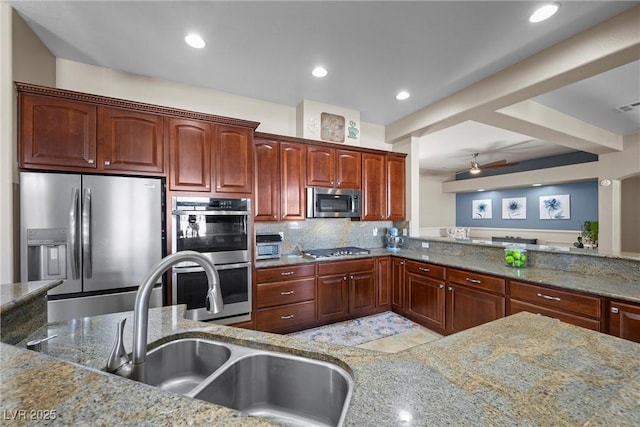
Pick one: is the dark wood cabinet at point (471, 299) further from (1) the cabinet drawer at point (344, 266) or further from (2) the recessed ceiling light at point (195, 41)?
(2) the recessed ceiling light at point (195, 41)

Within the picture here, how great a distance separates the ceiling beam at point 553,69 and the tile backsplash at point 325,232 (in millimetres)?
1839

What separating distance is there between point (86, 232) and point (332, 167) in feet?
8.81

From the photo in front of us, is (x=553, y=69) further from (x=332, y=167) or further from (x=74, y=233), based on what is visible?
(x=74, y=233)

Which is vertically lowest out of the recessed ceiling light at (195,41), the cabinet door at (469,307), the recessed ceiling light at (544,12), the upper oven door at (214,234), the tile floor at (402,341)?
the tile floor at (402,341)

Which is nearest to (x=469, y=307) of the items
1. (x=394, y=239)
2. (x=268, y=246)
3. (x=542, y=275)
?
(x=542, y=275)

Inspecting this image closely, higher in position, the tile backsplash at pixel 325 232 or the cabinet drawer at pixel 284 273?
the tile backsplash at pixel 325 232

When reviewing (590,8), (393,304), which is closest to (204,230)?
(393,304)

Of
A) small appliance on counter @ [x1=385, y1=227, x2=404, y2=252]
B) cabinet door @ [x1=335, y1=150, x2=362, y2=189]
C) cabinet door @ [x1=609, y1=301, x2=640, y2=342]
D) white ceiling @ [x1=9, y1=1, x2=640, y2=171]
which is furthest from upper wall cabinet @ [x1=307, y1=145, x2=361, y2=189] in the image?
cabinet door @ [x1=609, y1=301, x2=640, y2=342]

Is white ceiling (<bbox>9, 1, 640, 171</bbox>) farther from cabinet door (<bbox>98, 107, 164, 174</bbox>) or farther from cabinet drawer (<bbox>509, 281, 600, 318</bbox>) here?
cabinet drawer (<bbox>509, 281, 600, 318</bbox>)

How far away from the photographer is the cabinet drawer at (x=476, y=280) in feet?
8.13

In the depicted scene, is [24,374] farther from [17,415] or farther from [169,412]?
[169,412]

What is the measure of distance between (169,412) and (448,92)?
3783 mm

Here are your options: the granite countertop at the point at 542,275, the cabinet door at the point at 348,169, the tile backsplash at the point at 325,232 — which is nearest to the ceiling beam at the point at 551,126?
the cabinet door at the point at 348,169

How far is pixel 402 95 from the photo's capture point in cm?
331
